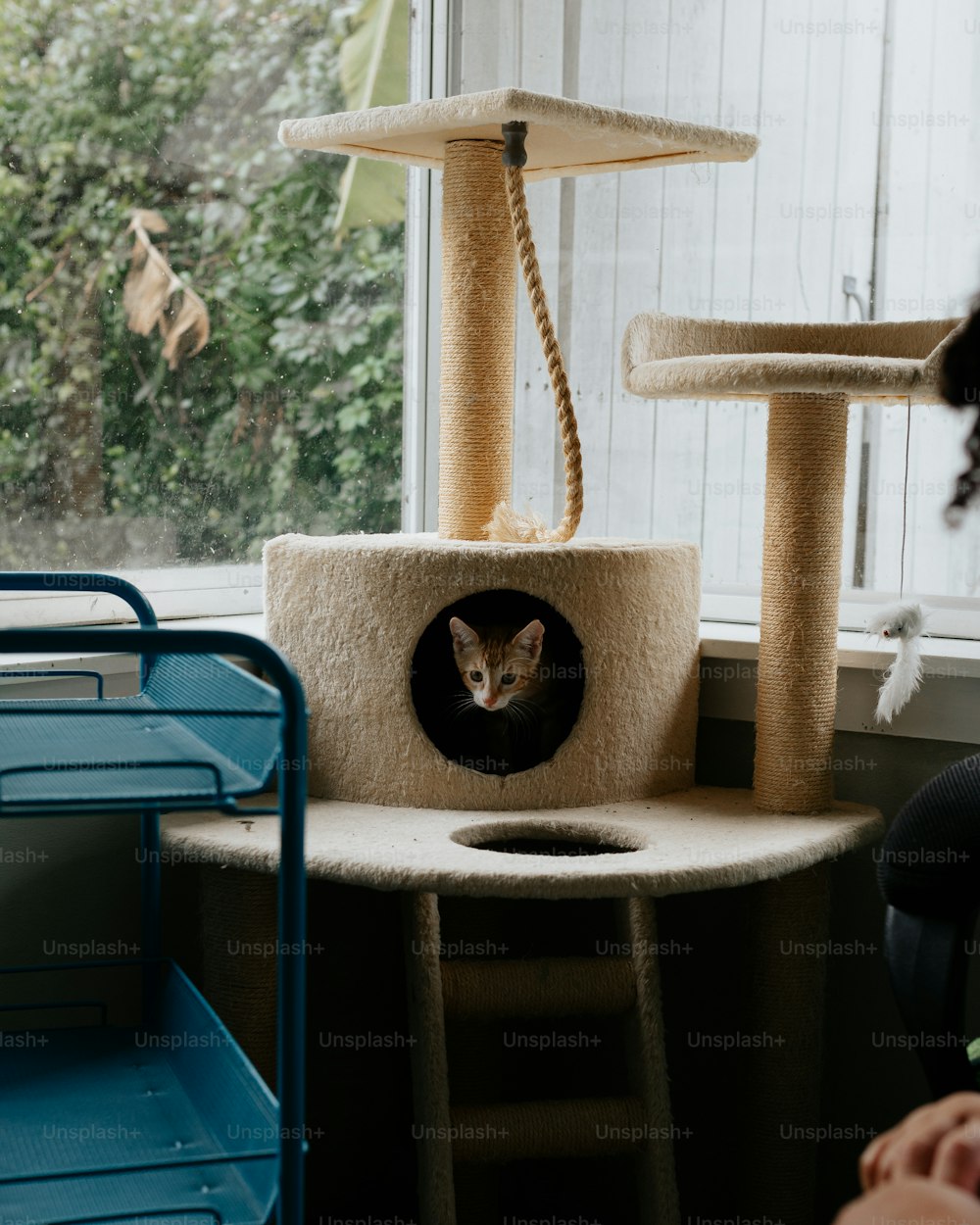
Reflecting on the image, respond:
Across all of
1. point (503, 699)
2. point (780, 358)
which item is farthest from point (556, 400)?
point (503, 699)

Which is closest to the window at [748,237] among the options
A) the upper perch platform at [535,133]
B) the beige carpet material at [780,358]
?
the beige carpet material at [780,358]

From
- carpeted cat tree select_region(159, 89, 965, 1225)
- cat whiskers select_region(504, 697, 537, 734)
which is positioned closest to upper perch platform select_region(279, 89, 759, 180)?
carpeted cat tree select_region(159, 89, 965, 1225)

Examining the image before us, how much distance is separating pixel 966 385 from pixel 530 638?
41.2 inches

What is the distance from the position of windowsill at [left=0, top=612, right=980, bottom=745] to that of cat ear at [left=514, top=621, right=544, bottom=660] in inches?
9.9

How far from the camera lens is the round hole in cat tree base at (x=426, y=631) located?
166 cm

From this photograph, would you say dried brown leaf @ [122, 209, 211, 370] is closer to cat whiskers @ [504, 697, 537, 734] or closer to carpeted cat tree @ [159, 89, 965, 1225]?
carpeted cat tree @ [159, 89, 965, 1225]

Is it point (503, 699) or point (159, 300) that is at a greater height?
point (159, 300)

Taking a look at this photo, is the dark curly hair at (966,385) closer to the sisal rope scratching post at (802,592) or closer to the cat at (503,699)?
the sisal rope scratching post at (802,592)

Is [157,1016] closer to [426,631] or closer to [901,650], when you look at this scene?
[426,631]

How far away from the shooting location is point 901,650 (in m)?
1.70

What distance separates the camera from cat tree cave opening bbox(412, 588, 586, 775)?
181cm

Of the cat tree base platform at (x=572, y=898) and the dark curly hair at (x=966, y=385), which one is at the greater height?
the dark curly hair at (x=966, y=385)

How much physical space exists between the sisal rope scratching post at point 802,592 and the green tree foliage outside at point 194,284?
85 cm

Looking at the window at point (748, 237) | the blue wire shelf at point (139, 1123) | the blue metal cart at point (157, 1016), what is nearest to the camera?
the blue metal cart at point (157, 1016)
